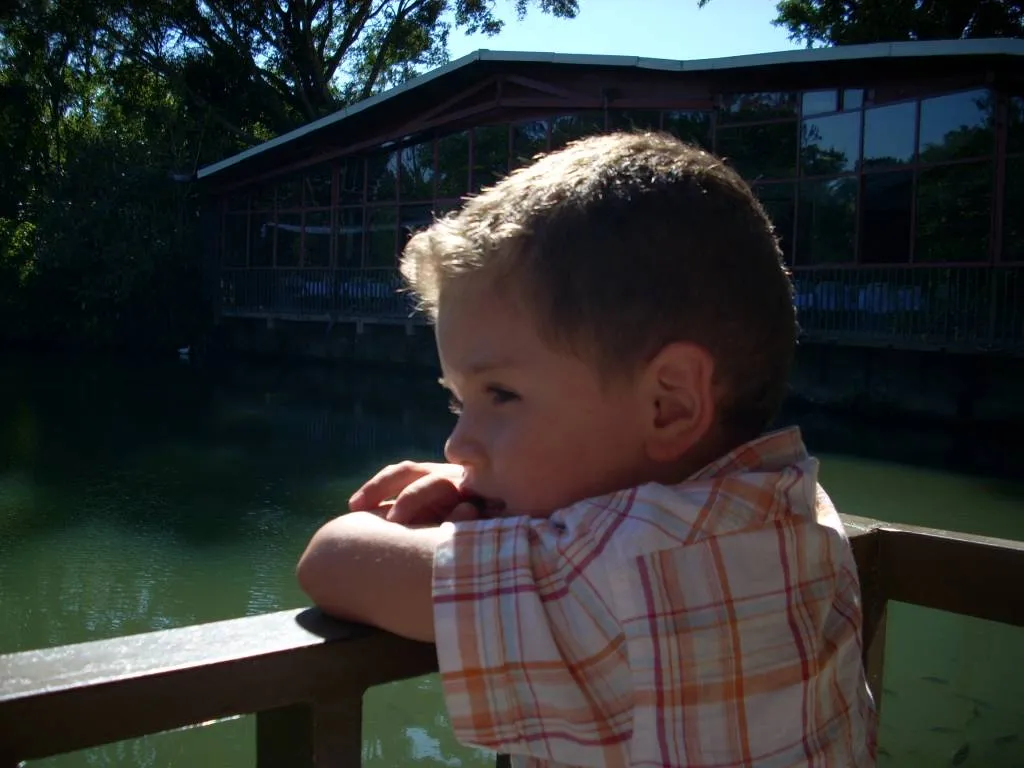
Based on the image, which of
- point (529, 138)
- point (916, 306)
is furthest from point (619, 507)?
point (529, 138)

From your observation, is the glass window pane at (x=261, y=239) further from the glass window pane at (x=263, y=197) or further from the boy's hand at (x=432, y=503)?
the boy's hand at (x=432, y=503)

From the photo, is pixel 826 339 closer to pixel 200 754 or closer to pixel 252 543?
pixel 252 543

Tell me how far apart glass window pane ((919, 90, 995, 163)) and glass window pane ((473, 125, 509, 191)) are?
236 inches

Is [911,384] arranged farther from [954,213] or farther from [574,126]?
[574,126]

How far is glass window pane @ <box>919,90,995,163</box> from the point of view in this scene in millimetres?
11242

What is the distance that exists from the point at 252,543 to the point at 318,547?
16.9 ft

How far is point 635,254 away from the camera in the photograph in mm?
884

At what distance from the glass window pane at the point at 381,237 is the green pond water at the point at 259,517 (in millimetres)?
4525

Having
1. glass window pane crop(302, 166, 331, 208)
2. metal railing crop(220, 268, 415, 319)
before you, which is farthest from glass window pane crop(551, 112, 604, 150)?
glass window pane crop(302, 166, 331, 208)

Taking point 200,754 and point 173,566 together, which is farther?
point 173,566

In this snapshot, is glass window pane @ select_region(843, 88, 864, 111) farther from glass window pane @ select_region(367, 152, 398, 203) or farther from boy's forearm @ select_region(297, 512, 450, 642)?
boy's forearm @ select_region(297, 512, 450, 642)

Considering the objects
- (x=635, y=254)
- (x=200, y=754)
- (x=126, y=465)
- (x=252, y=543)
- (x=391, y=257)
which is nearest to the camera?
(x=635, y=254)

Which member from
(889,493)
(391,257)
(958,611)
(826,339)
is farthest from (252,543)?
(391,257)

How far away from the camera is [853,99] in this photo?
12.4 meters
